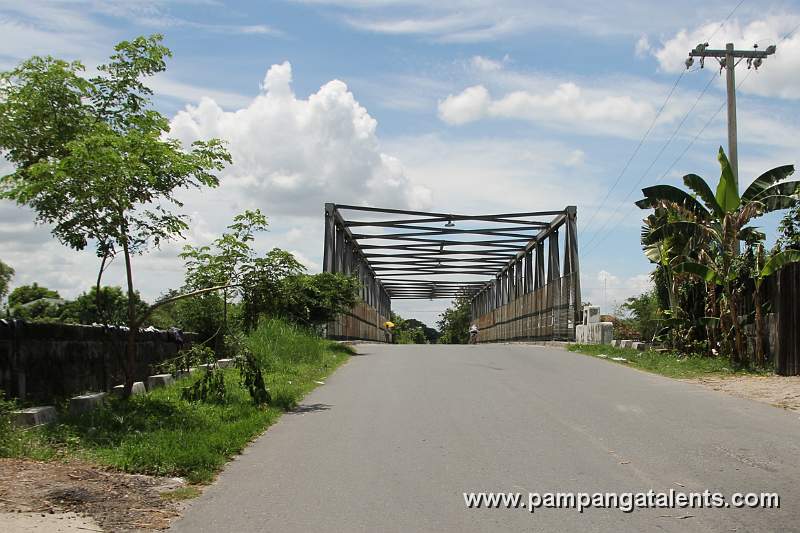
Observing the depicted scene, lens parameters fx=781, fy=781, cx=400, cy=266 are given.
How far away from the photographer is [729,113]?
66.1 feet

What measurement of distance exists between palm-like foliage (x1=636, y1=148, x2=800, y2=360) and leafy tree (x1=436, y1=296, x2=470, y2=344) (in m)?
59.8

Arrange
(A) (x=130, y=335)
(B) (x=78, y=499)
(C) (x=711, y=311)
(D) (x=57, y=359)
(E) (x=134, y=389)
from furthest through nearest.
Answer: (C) (x=711, y=311) < (E) (x=134, y=389) < (A) (x=130, y=335) < (D) (x=57, y=359) < (B) (x=78, y=499)

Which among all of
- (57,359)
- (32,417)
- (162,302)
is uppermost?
(162,302)

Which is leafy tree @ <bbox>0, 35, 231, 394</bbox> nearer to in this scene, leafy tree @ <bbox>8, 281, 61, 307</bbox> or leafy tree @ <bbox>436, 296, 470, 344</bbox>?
leafy tree @ <bbox>8, 281, 61, 307</bbox>

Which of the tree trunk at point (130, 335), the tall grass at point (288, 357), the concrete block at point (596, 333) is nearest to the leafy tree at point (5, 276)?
the tall grass at point (288, 357)

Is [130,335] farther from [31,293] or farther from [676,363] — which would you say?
[31,293]

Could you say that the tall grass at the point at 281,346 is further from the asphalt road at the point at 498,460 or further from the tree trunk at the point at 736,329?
the tree trunk at the point at 736,329

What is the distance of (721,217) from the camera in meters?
18.0

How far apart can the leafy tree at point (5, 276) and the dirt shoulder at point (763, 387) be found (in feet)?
107

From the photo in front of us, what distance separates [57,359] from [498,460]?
5.68 metres

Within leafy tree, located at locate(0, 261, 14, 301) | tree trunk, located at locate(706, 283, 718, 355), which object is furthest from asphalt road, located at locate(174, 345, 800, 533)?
leafy tree, located at locate(0, 261, 14, 301)

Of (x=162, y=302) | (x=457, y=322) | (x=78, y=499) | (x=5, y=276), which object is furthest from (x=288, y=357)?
(x=457, y=322)

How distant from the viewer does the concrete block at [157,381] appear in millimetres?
11999

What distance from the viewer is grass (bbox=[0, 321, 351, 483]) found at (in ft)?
23.2
